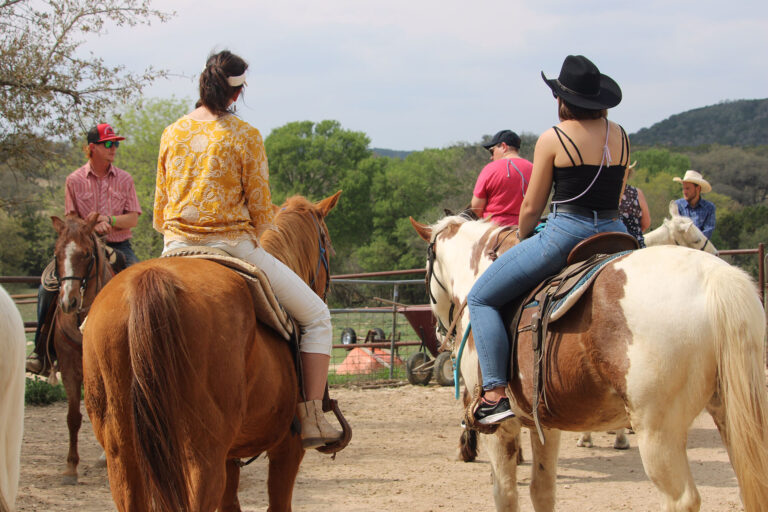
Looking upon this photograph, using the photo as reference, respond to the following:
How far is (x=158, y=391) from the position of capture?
7.88 ft

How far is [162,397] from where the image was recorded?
7.86ft

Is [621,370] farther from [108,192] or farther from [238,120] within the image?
[108,192]

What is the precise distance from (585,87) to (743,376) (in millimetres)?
1475

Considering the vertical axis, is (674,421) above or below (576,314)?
below

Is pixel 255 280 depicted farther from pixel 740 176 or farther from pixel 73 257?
pixel 740 176

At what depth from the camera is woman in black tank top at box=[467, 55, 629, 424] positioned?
3.19 metres

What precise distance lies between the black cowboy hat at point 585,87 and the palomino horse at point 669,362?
0.77m

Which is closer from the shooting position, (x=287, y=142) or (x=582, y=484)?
(x=582, y=484)

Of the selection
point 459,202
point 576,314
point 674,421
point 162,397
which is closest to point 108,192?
point 162,397

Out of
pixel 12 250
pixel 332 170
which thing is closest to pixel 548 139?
pixel 12 250

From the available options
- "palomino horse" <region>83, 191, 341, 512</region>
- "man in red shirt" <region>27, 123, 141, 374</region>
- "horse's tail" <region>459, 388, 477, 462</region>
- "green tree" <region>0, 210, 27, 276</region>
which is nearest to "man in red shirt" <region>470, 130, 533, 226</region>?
"horse's tail" <region>459, 388, 477, 462</region>

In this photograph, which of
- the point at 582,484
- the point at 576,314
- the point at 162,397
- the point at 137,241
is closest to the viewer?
the point at 162,397

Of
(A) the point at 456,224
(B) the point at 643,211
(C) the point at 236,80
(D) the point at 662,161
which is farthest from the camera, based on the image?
(D) the point at 662,161

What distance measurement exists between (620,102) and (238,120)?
1.79 meters
